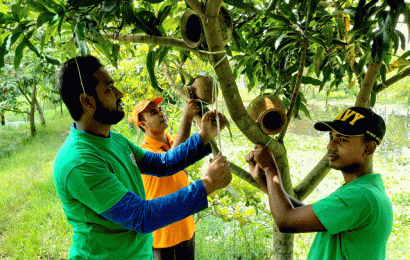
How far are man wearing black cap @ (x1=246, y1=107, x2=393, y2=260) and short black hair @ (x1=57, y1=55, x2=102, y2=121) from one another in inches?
26.5

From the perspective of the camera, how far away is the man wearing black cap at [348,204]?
953mm

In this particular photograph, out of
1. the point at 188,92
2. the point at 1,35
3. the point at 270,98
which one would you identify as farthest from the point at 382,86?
the point at 1,35

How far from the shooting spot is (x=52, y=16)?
957 mm

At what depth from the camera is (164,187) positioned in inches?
72.7

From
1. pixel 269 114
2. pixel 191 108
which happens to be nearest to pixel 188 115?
pixel 191 108

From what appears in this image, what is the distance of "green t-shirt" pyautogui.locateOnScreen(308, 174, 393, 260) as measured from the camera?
95 centimetres

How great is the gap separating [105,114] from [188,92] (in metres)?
0.37

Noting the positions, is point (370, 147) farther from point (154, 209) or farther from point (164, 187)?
point (164, 187)

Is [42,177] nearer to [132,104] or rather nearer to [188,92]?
[132,104]

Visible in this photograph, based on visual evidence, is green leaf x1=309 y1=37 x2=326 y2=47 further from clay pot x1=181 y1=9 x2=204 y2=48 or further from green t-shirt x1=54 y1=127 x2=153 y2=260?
green t-shirt x1=54 y1=127 x2=153 y2=260

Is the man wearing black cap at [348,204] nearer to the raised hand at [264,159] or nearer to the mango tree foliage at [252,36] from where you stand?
the raised hand at [264,159]

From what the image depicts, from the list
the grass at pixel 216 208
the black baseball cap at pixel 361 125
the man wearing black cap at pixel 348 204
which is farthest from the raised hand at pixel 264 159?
the grass at pixel 216 208

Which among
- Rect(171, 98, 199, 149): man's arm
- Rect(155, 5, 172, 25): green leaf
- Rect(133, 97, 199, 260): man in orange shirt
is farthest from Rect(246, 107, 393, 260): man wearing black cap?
Rect(133, 97, 199, 260): man in orange shirt

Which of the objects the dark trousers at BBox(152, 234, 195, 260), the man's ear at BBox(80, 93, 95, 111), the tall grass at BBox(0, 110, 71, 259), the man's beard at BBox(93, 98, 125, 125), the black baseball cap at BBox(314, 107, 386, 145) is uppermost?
the black baseball cap at BBox(314, 107, 386, 145)
